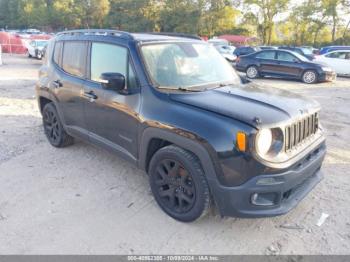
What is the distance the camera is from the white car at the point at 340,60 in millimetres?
16781

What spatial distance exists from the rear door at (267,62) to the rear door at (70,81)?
11.9 meters

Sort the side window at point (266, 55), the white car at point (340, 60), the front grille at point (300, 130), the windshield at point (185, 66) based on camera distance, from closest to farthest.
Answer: the front grille at point (300, 130)
the windshield at point (185, 66)
the side window at point (266, 55)
the white car at point (340, 60)

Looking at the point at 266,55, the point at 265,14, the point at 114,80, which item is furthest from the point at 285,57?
the point at 265,14

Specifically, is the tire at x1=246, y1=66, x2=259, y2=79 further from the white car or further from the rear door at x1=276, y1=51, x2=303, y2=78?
the white car

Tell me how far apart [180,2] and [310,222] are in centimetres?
5410

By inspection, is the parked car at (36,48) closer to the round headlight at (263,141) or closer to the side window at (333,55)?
→ the side window at (333,55)

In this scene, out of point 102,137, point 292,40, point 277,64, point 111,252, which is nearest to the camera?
point 111,252

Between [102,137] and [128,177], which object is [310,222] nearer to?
[128,177]

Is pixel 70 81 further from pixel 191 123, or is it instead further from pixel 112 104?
pixel 191 123

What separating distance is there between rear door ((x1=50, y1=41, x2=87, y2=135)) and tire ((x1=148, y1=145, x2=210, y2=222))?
1.60m

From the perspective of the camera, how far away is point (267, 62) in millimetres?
15039

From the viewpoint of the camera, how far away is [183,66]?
373 cm

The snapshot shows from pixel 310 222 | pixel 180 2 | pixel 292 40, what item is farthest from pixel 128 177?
pixel 180 2

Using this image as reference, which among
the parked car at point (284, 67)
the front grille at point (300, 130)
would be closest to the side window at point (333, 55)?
the parked car at point (284, 67)
